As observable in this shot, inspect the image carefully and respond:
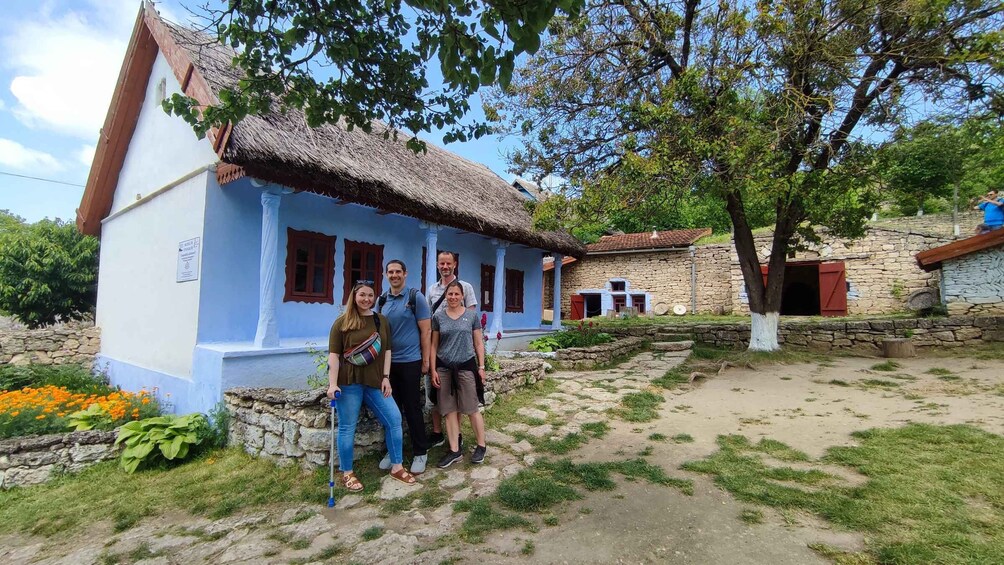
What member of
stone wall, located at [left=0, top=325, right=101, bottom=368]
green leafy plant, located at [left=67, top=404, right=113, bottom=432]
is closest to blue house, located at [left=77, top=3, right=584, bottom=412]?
stone wall, located at [left=0, top=325, right=101, bottom=368]

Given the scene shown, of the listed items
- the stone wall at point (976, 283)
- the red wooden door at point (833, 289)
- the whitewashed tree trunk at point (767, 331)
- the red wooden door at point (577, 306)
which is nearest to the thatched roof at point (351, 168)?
the whitewashed tree trunk at point (767, 331)

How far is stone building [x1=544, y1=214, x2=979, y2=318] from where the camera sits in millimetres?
15188

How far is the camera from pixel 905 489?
127 inches

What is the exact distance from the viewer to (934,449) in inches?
160

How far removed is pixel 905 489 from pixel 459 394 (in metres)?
3.37

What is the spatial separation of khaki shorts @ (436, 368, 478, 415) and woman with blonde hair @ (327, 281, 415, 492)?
41cm

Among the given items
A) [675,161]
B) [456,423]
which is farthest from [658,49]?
[456,423]

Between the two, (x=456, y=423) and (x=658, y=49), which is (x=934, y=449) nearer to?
(x=456, y=423)

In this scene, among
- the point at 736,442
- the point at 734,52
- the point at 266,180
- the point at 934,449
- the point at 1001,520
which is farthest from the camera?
the point at 734,52

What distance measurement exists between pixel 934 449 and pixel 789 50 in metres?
6.44

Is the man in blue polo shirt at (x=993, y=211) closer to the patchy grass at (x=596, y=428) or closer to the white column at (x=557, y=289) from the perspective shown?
the white column at (x=557, y=289)

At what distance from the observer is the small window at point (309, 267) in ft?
23.0

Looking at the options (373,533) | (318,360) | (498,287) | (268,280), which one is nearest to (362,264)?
(268,280)

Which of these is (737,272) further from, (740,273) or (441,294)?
(441,294)
